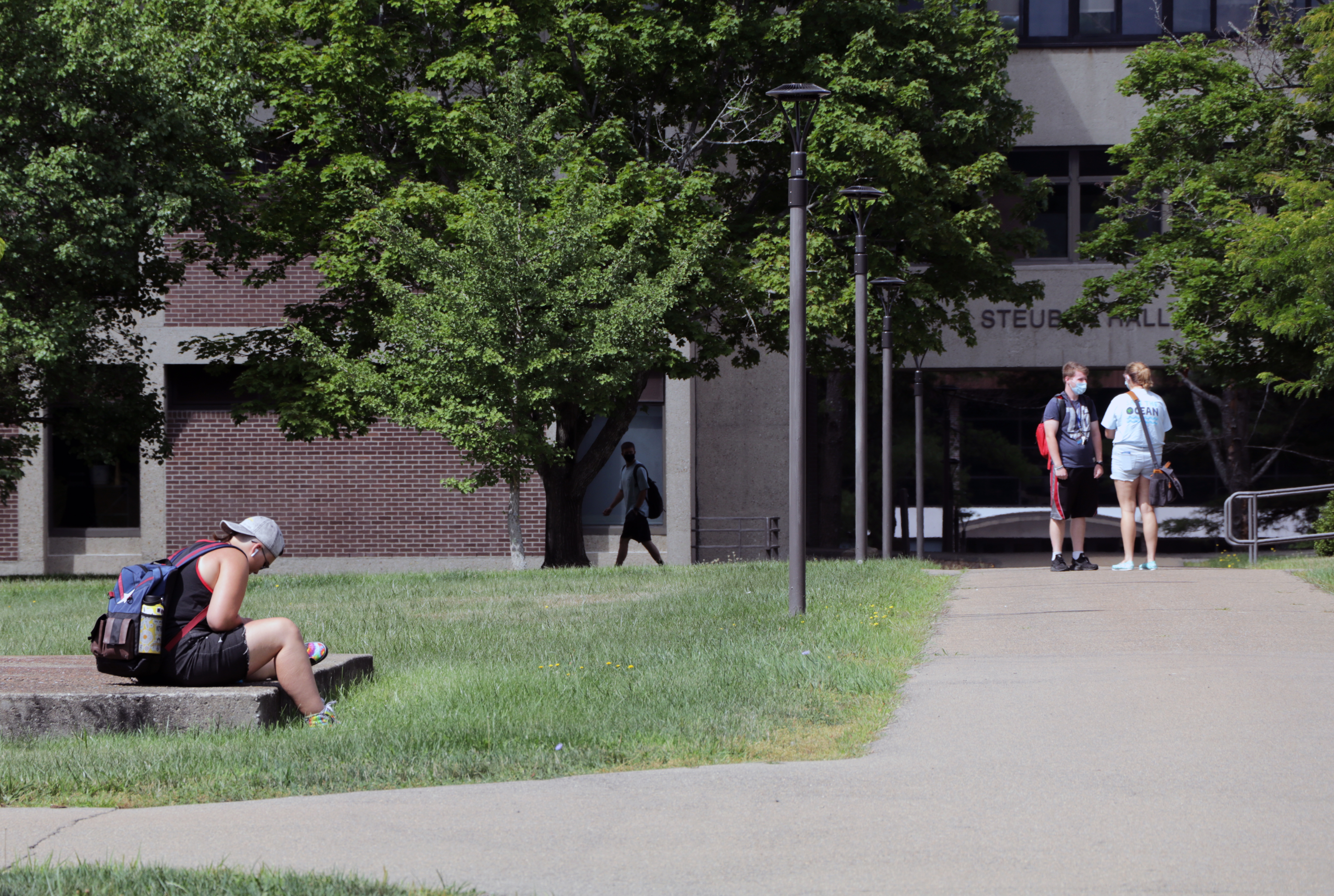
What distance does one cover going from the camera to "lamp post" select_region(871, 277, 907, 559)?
19.2 meters

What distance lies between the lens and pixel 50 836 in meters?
4.39

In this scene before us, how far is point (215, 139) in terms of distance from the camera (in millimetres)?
19062

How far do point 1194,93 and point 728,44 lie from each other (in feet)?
39.8

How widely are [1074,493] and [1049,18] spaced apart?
64.9ft

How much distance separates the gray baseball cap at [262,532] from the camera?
657 cm

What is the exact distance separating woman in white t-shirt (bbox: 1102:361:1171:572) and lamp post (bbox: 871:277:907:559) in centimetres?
600

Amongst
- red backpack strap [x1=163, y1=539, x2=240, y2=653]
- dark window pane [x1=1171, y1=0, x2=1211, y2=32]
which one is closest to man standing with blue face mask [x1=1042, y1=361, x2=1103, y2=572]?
red backpack strap [x1=163, y1=539, x2=240, y2=653]

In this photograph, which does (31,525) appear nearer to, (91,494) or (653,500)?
(91,494)

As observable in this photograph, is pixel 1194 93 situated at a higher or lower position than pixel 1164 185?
higher

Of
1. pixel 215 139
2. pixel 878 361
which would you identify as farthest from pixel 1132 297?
pixel 215 139

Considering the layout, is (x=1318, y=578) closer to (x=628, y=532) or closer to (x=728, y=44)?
(x=628, y=532)

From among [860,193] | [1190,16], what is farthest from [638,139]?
[1190,16]

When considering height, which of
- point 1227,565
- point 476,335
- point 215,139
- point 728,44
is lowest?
point 1227,565

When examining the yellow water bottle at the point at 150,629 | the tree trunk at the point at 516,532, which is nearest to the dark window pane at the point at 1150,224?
the tree trunk at the point at 516,532
